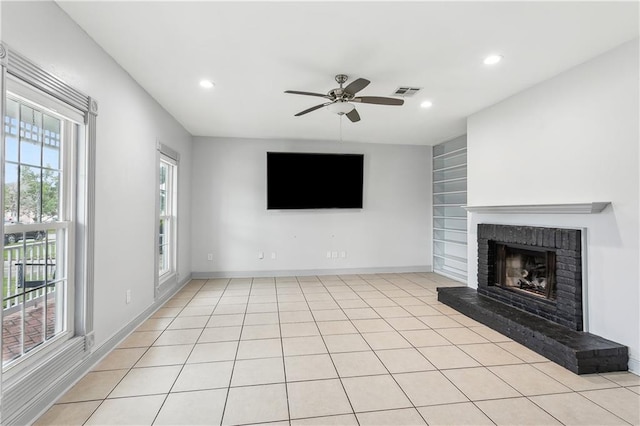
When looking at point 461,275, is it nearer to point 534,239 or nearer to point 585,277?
point 534,239

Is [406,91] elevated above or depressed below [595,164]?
above

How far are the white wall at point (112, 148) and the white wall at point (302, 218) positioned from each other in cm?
180

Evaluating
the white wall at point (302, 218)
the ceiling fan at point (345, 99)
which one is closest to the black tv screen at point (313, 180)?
the white wall at point (302, 218)

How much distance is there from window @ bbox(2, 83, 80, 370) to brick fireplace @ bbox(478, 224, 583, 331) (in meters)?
4.26

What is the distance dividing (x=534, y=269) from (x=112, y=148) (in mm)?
4595

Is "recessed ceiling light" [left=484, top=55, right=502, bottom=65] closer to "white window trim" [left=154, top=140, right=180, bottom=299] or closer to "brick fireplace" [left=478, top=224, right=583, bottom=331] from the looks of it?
"brick fireplace" [left=478, top=224, right=583, bottom=331]

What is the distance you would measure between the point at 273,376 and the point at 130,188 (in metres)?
2.36

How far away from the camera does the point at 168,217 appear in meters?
4.68

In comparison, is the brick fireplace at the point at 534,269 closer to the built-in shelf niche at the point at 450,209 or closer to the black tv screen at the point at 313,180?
the built-in shelf niche at the point at 450,209

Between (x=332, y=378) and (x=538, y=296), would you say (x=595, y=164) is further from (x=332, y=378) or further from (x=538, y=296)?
(x=332, y=378)

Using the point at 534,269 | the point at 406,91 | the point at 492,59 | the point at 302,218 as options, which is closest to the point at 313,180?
the point at 302,218

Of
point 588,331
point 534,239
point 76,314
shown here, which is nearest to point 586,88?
point 534,239

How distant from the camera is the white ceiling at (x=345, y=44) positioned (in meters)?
2.12

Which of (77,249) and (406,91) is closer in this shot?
(77,249)
